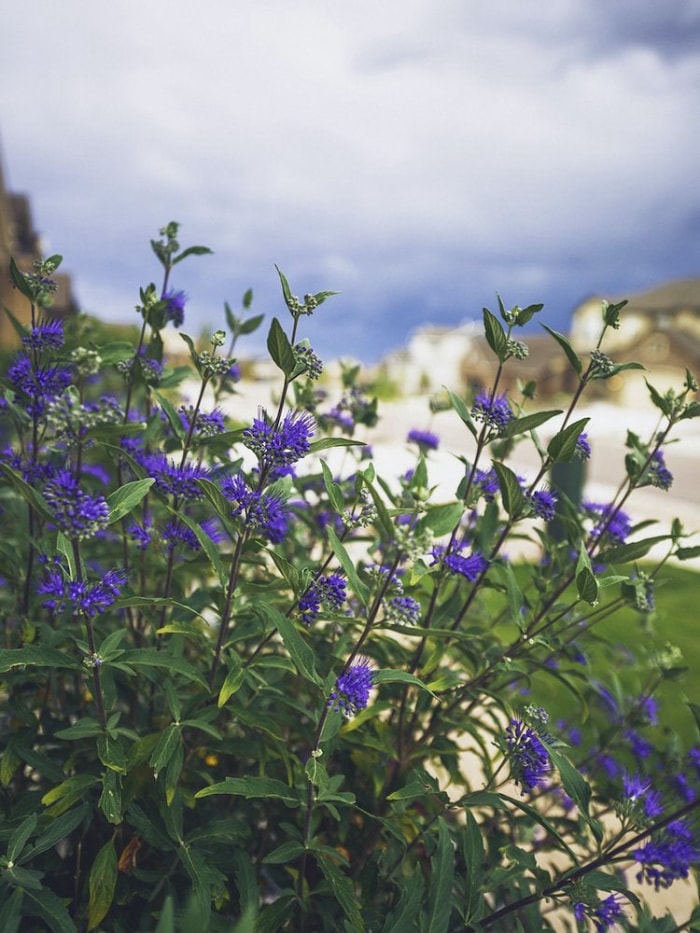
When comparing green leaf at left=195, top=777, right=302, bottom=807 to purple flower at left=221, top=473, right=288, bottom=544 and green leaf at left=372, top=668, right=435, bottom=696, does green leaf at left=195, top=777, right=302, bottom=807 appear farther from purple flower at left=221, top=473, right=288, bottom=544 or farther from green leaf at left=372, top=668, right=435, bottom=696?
purple flower at left=221, top=473, right=288, bottom=544

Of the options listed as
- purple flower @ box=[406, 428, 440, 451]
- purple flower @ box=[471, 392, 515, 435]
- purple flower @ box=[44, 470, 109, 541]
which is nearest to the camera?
purple flower @ box=[44, 470, 109, 541]

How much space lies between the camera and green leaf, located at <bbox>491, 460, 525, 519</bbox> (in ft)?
4.61

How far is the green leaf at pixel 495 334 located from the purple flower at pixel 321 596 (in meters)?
0.66

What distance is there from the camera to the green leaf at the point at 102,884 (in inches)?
48.2

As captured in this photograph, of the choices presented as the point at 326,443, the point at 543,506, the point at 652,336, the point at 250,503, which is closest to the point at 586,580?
the point at 543,506

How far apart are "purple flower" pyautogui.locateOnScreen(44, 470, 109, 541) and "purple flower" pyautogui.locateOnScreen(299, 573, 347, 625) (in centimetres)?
50

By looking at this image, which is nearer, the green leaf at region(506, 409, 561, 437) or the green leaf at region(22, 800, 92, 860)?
the green leaf at region(22, 800, 92, 860)

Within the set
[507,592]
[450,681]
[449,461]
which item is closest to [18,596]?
[450,681]

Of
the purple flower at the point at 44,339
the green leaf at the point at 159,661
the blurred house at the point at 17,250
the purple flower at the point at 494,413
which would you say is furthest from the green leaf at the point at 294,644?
the blurred house at the point at 17,250

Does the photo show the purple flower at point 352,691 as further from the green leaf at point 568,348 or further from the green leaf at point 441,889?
the green leaf at point 568,348

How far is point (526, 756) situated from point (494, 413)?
2.68 ft

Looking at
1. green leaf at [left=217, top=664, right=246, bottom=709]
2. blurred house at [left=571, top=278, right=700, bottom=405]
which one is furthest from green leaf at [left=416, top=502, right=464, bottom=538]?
blurred house at [left=571, top=278, right=700, bottom=405]

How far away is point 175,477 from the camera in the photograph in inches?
57.4

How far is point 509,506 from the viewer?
1.50 metres
